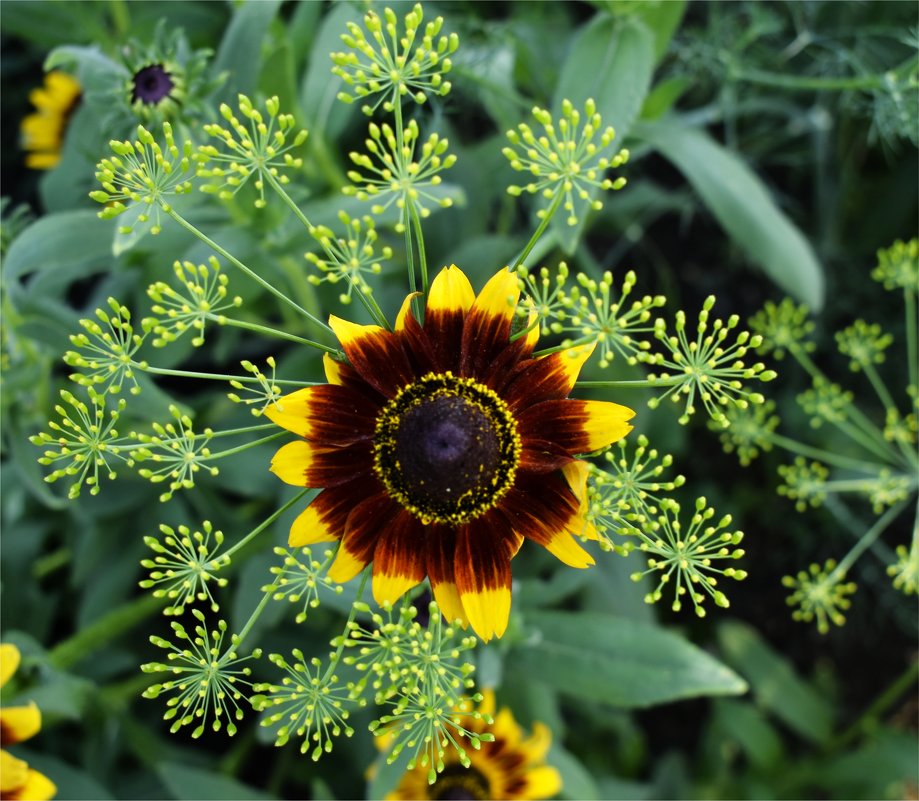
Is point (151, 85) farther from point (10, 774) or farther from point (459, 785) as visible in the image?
point (459, 785)

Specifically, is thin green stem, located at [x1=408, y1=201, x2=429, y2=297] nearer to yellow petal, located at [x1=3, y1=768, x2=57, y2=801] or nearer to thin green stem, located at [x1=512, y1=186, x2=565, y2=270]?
thin green stem, located at [x1=512, y1=186, x2=565, y2=270]

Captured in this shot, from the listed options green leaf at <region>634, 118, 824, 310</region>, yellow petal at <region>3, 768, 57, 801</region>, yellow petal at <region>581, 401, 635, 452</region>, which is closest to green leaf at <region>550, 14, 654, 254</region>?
green leaf at <region>634, 118, 824, 310</region>

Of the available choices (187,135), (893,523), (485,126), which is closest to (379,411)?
(187,135)

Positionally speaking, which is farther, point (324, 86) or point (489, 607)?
point (324, 86)

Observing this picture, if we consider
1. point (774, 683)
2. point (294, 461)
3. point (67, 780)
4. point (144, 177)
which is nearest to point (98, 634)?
point (67, 780)

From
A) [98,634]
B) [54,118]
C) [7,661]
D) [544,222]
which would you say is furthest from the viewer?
[54,118]

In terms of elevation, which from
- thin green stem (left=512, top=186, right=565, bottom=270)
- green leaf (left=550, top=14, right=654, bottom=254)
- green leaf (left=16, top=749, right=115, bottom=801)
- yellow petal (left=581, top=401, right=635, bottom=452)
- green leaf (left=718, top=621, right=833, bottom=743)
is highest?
green leaf (left=550, top=14, right=654, bottom=254)
